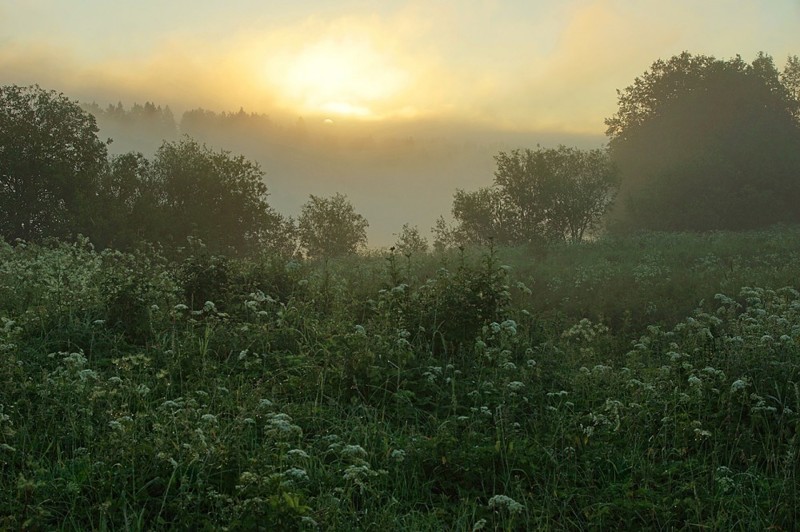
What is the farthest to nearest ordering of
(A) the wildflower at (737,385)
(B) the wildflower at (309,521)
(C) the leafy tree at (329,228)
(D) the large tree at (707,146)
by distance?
(D) the large tree at (707,146) → (C) the leafy tree at (329,228) → (A) the wildflower at (737,385) → (B) the wildflower at (309,521)

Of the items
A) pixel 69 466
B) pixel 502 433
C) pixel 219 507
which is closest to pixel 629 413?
pixel 502 433

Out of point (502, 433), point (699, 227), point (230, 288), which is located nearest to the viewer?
point (502, 433)

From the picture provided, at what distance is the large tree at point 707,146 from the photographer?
47406mm

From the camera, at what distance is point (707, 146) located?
52.4 m

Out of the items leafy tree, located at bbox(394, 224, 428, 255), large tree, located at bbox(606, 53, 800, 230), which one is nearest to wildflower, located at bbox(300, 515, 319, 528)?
leafy tree, located at bbox(394, 224, 428, 255)

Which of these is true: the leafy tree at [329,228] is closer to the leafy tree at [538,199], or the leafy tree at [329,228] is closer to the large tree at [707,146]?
the leafy tree at [538,199]

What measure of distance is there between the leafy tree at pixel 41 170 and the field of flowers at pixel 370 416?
23.6 m

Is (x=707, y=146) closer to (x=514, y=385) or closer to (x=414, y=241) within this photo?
(x=414, y=241)

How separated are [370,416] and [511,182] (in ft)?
126

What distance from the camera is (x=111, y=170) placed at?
37.0 meters

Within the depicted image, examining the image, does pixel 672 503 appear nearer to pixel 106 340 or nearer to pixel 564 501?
pixel 564 501

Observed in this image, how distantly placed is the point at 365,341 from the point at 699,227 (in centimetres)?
4373

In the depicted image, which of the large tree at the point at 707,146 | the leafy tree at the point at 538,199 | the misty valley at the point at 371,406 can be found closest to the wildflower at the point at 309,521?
the misty valley at the point at 371,406

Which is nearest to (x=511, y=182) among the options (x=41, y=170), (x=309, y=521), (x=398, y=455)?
(x=41, y=170)
